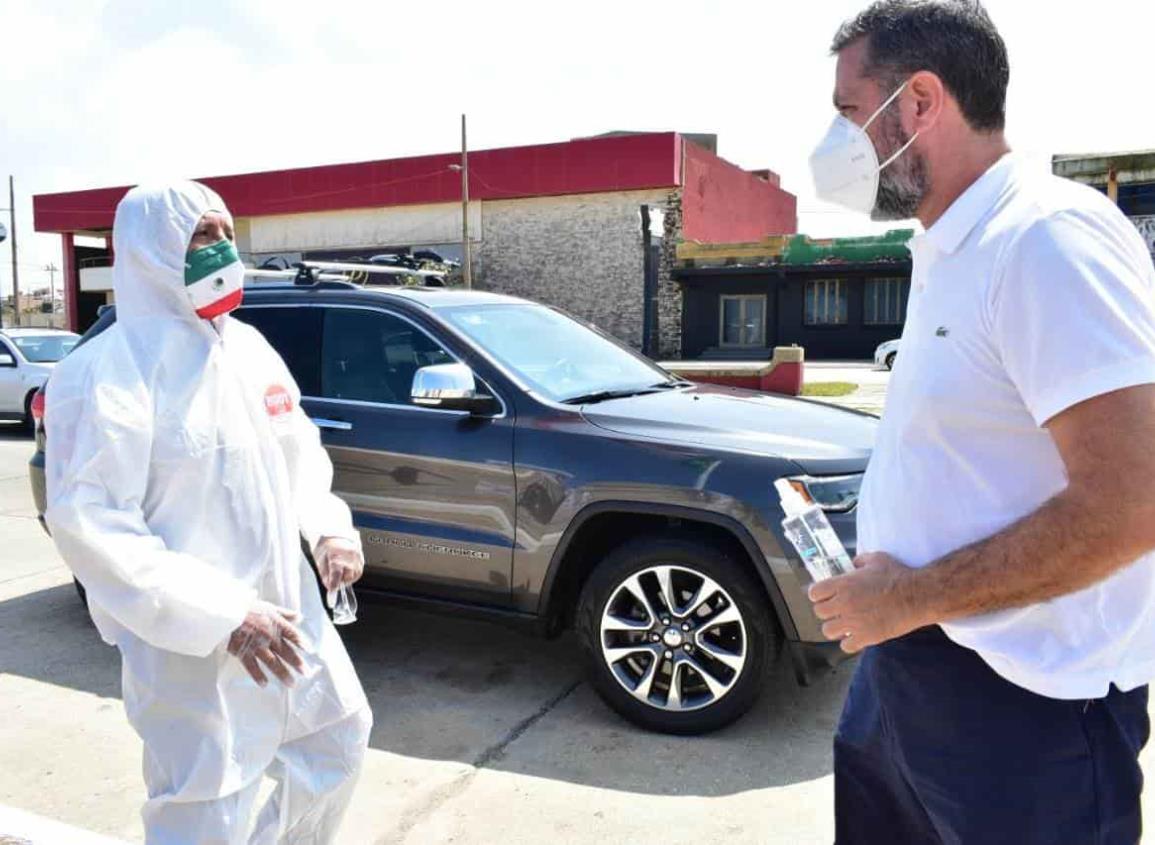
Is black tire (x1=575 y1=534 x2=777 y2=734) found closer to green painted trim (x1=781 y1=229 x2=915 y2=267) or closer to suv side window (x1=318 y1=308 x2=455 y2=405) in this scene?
suv side window (x1=318 y1=308 x2=455 y2=405)

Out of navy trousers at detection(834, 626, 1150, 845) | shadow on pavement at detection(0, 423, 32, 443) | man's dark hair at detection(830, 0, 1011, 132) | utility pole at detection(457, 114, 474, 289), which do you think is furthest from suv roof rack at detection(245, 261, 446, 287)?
utility pole at detection(457, 114, 474, 289)

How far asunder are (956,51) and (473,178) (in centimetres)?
3100

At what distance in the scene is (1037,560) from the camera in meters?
1.27

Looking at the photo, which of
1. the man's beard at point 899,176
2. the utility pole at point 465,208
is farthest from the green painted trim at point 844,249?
the man's beard at point 899,176

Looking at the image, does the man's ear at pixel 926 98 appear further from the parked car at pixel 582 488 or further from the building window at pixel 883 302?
the building window at pixel 883 302

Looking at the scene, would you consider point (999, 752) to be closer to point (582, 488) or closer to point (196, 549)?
point (196, 549)

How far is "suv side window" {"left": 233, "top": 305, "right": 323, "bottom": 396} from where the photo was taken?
4.59 m

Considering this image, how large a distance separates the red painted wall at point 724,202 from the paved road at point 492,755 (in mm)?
24458

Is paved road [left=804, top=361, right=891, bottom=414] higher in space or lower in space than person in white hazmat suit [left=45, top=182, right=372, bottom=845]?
lower

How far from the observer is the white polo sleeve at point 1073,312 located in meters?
1.21

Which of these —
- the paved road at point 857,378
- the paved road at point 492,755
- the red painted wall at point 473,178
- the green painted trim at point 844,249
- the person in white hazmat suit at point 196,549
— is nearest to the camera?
the person in white hazmat suit at point 196,549

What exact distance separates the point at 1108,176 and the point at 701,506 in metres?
26.8

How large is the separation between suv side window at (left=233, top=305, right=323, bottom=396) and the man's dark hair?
3524 millimetres

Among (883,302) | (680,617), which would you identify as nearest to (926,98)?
(680,617)
